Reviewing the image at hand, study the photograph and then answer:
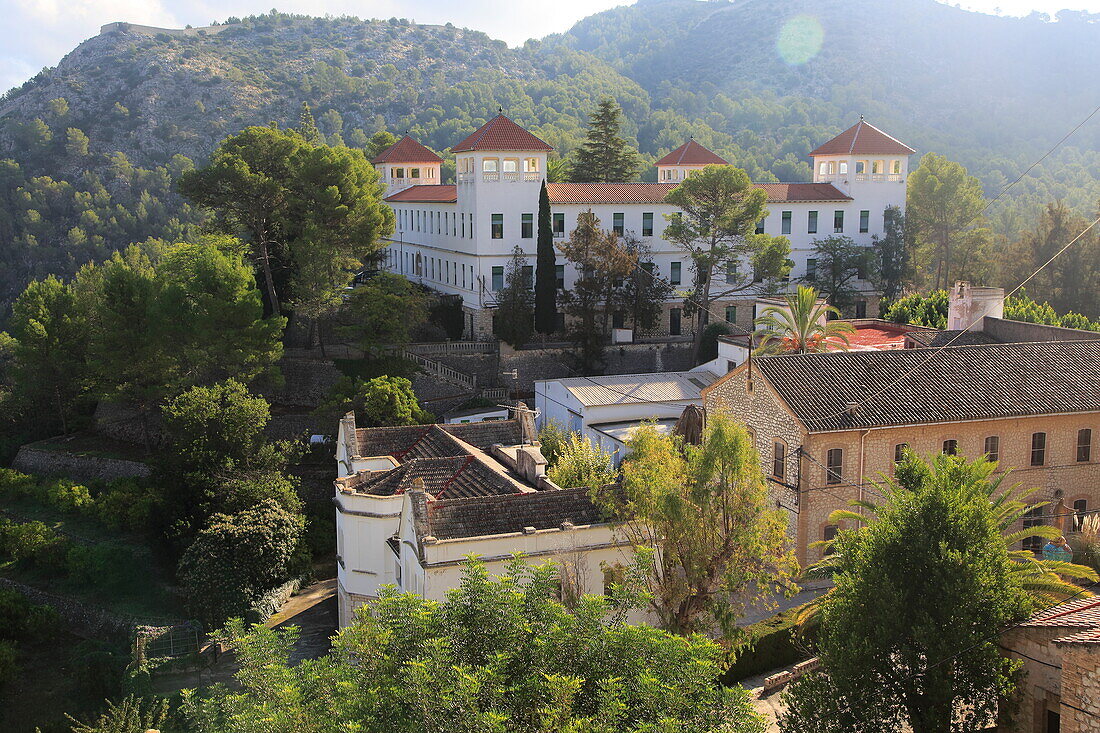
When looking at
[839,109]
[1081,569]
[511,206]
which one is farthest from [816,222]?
[839,109]

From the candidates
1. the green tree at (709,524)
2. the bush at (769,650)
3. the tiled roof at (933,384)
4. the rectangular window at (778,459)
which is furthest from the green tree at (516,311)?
the green tree at (709,524)

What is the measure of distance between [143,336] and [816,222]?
124ft

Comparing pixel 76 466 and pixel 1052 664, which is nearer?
pixel 1052 664

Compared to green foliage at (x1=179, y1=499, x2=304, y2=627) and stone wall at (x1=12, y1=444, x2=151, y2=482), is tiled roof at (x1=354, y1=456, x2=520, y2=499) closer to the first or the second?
green foliage at (x1=179, y1=499, x2=304, y2=627)

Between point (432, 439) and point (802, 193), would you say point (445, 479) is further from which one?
point (802, 193)

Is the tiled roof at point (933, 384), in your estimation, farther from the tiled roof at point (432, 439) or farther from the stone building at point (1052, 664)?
the stone building at point (1052, 664)

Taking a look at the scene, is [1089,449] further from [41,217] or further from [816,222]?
[41,217]

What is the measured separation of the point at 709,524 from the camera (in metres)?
20.0

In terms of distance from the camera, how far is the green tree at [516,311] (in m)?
49.1

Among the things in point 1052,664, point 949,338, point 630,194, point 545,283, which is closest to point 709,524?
point 1052,664

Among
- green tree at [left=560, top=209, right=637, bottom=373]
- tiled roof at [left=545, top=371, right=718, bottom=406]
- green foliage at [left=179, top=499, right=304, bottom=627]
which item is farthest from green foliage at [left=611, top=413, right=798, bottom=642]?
green tree at [left=560, top=209, right=637, bottom=373]

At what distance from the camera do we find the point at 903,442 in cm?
2752

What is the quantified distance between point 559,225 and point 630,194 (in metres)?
4.66

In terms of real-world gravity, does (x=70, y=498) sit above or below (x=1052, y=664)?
below
